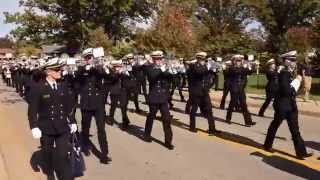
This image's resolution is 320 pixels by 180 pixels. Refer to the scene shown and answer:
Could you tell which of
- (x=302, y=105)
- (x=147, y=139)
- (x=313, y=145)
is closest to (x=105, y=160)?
(x=147, y=139)

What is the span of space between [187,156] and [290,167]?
1981 mm

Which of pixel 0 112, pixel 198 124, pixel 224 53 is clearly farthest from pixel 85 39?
pixel 198 124

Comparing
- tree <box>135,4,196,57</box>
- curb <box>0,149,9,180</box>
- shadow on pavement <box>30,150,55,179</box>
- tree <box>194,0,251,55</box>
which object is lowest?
curb <box>0,149,9,180</box>

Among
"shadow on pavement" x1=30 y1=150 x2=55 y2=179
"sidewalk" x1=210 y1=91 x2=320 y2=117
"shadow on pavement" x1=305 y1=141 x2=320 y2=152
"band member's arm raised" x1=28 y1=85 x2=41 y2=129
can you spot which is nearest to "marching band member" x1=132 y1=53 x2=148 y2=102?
"sidewalk" x1=210 y1=91 x2=320 y2=117

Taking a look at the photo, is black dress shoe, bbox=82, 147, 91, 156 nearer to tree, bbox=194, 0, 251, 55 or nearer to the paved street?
the paved street

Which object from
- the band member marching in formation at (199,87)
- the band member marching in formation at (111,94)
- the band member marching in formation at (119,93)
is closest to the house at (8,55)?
the band member marching in formation at (111,94)

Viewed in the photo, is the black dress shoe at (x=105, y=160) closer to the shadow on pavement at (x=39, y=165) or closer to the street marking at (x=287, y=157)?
the shadow on pavement at (x=39, y=165)

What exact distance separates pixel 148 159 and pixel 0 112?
11395 millimetres

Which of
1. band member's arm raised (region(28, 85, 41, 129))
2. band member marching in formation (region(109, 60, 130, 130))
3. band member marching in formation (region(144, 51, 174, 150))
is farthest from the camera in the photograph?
band member marching in formation (region(109, 60, 130, 130))

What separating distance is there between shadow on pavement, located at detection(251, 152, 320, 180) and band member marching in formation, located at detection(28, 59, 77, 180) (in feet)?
11.5

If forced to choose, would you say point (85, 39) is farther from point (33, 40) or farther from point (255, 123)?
point (255, 123)

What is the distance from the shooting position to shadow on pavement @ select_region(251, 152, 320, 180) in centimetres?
927

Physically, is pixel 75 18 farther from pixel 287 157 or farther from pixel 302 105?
pixel 287 157

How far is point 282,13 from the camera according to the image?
245 feet
